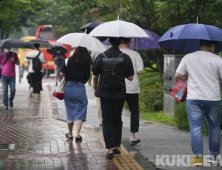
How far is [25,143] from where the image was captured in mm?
9266

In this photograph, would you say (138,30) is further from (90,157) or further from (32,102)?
(32,102)

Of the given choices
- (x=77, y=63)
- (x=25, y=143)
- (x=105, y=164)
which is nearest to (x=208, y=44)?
(x=105, y=164)

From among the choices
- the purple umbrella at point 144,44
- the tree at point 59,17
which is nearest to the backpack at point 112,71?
the purple umbrella at point 144,44

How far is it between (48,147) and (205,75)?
113 inches

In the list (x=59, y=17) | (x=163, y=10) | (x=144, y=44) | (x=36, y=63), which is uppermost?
(x=163, y=10)

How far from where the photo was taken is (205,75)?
7184 millimetres

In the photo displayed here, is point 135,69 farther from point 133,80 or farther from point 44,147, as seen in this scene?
point 44,147

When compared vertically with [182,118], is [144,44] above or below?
above

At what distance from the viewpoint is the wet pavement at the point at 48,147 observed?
7.45 metres

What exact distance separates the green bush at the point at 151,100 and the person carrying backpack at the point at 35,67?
17.7ft

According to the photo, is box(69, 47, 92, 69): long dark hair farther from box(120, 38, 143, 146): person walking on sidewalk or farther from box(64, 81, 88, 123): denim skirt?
box(120, 38, 143, 146): person walking on sidewalk

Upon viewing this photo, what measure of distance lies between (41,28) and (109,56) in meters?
33.9

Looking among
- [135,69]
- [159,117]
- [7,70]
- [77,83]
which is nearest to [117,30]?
[135,69]

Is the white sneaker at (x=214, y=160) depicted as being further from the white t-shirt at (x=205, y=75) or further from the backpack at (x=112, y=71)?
the backpack at (x=112, y=71)
